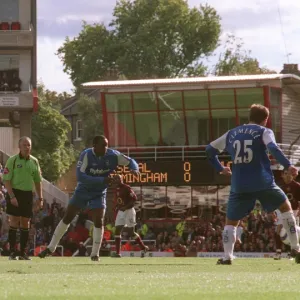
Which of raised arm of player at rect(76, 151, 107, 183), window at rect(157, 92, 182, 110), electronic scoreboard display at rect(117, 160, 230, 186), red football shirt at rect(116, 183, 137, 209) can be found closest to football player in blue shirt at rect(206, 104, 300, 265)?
raised arm of player at rect(76, 151, 107, 183)

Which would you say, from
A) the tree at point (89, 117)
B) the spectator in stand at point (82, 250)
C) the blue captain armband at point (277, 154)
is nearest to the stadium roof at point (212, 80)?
the spectator in stand at point (82, 250)

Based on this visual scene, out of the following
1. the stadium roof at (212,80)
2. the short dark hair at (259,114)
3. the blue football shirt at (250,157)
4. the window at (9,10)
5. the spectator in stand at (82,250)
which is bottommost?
the spectator in stand at (82,250)

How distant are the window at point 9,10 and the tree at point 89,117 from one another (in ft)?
118

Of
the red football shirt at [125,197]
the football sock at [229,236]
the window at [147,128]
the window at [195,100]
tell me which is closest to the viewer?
the football sock at [229,236]

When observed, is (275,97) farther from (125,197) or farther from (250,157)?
(250,157)

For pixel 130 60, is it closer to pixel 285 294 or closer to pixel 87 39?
pixel 87 39

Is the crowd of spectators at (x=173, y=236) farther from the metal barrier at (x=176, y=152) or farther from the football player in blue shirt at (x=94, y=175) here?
the football player in blue shirt at (x=94, y=175)

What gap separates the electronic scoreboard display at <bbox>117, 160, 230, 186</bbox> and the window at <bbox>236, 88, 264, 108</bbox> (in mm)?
7446

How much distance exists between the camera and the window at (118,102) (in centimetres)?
5582

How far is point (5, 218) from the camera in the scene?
1588 inches

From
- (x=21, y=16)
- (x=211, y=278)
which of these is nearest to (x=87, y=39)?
(x=21, y=16)

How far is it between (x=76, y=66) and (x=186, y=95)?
128 ft

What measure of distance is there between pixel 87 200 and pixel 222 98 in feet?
115

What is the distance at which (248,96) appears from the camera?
53.6m
